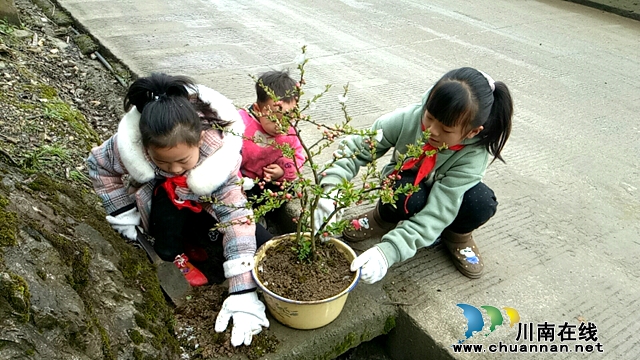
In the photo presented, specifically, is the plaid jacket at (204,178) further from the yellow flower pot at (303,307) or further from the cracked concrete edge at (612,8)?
the cracked concrete edge at (612,8)

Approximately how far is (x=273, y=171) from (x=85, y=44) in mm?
2567

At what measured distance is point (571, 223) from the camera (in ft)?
8.28

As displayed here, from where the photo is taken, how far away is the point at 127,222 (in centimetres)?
209

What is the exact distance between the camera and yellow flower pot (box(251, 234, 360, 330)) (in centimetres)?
170

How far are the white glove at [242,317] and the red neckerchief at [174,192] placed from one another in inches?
17.5

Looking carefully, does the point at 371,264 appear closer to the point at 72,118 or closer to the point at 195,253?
the point at 195,253

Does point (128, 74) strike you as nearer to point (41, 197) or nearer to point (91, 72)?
point (91, 72)

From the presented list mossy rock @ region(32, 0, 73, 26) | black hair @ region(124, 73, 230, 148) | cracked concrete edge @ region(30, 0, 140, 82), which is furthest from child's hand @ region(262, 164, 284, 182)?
mossy rock @ region(32, 0, 73, 26)

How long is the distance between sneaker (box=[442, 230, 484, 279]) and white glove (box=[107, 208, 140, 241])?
51.0 inches

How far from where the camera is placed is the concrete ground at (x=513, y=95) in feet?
6.64

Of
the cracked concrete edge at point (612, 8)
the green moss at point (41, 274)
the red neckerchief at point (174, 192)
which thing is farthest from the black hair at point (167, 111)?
the cracked concrete edge at point (612, 8)

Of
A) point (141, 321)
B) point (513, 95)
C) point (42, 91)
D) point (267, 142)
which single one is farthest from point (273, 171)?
point (513, 95)

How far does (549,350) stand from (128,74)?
3.11 m

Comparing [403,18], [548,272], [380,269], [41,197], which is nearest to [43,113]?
[41,197]
